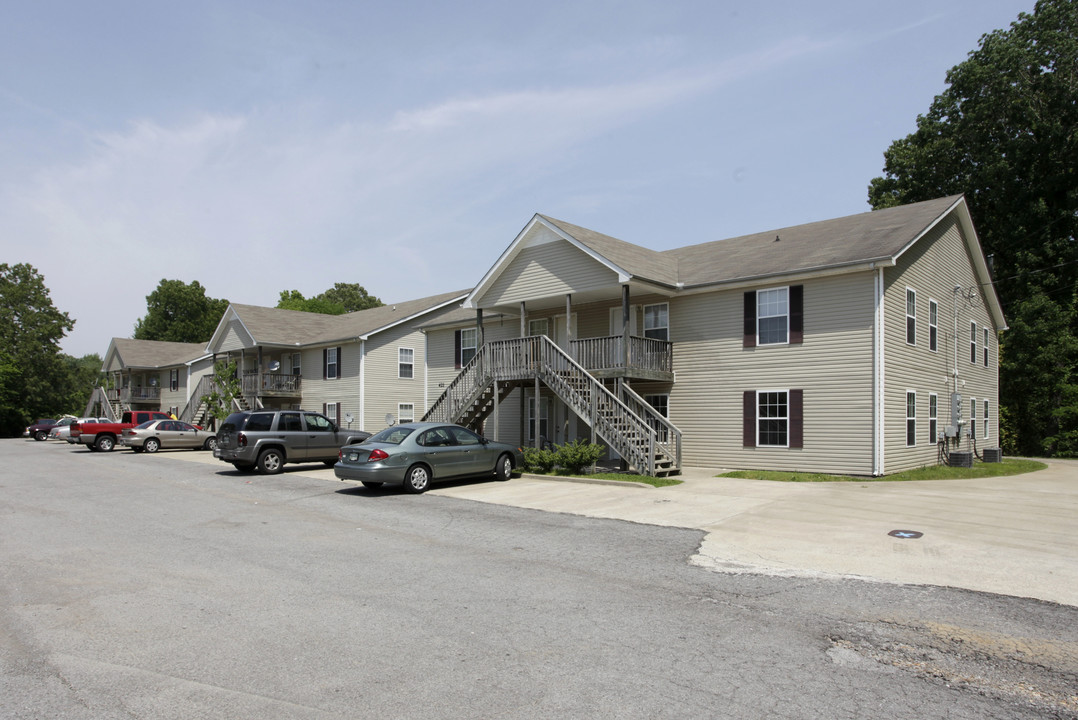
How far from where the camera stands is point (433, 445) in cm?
1611

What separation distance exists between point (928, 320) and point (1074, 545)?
12925 millimetres

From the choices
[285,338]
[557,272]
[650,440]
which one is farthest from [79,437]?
[650,440]

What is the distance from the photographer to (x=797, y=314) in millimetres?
19078

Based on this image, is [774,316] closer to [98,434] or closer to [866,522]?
[866,522]

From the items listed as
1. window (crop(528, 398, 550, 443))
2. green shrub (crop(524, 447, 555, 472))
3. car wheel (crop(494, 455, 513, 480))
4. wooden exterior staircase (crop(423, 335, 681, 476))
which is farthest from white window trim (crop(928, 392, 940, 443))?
car wheel (crop(494, 455, 513, 480))

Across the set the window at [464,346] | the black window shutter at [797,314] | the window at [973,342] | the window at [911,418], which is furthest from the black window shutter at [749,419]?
the window at [464,346]

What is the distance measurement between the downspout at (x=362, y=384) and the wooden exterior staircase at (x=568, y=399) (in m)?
12.0

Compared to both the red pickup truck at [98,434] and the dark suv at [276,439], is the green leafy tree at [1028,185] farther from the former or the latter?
the red pickup truck at [98,434]

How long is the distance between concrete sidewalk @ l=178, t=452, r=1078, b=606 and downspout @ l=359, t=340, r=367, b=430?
16.0 meters

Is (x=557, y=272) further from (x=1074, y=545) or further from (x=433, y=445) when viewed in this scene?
(x=1074, y=545)

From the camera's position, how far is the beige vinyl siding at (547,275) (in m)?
21.4

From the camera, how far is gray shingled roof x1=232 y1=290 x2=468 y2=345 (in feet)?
119

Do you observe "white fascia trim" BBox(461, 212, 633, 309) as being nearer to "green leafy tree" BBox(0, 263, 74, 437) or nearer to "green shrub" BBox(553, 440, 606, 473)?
"green shrub" BBox(553, 440, 606, 473)

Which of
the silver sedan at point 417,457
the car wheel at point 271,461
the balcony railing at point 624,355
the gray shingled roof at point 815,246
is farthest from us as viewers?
the car wheel at point 271,461
